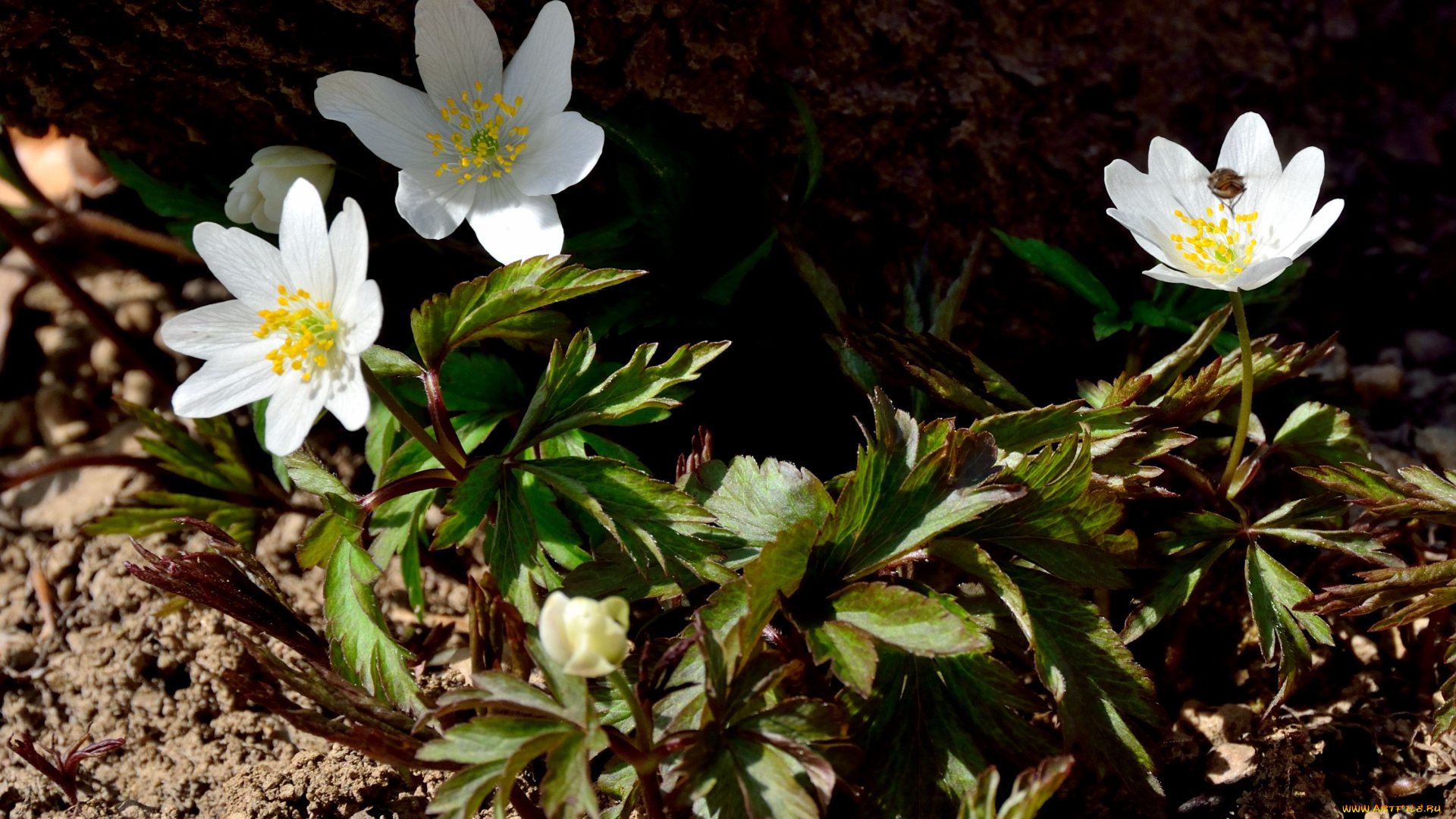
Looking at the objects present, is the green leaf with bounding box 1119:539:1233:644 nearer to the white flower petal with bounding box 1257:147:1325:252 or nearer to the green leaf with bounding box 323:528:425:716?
the white flower petal with bounding box 1257:147:1325:252

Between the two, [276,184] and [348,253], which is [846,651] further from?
[276,184]

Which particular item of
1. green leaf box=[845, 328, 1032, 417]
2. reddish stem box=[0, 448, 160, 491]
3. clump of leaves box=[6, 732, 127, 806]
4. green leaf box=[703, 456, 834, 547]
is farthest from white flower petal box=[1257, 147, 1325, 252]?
reddish stem box=[0, 448, 160, 491]

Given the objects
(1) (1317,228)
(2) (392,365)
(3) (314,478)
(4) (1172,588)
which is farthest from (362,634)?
(1) (1317,228)

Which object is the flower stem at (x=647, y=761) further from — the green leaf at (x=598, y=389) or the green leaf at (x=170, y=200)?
the green leaf at (x=170, y=200)

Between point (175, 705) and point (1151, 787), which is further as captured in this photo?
point (175, 705)

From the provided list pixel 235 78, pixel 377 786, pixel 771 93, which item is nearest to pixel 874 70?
pixel 771 93

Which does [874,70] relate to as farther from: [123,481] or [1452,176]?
[123,481]

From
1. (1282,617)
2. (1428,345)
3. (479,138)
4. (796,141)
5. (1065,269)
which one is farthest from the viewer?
(1428,345)
